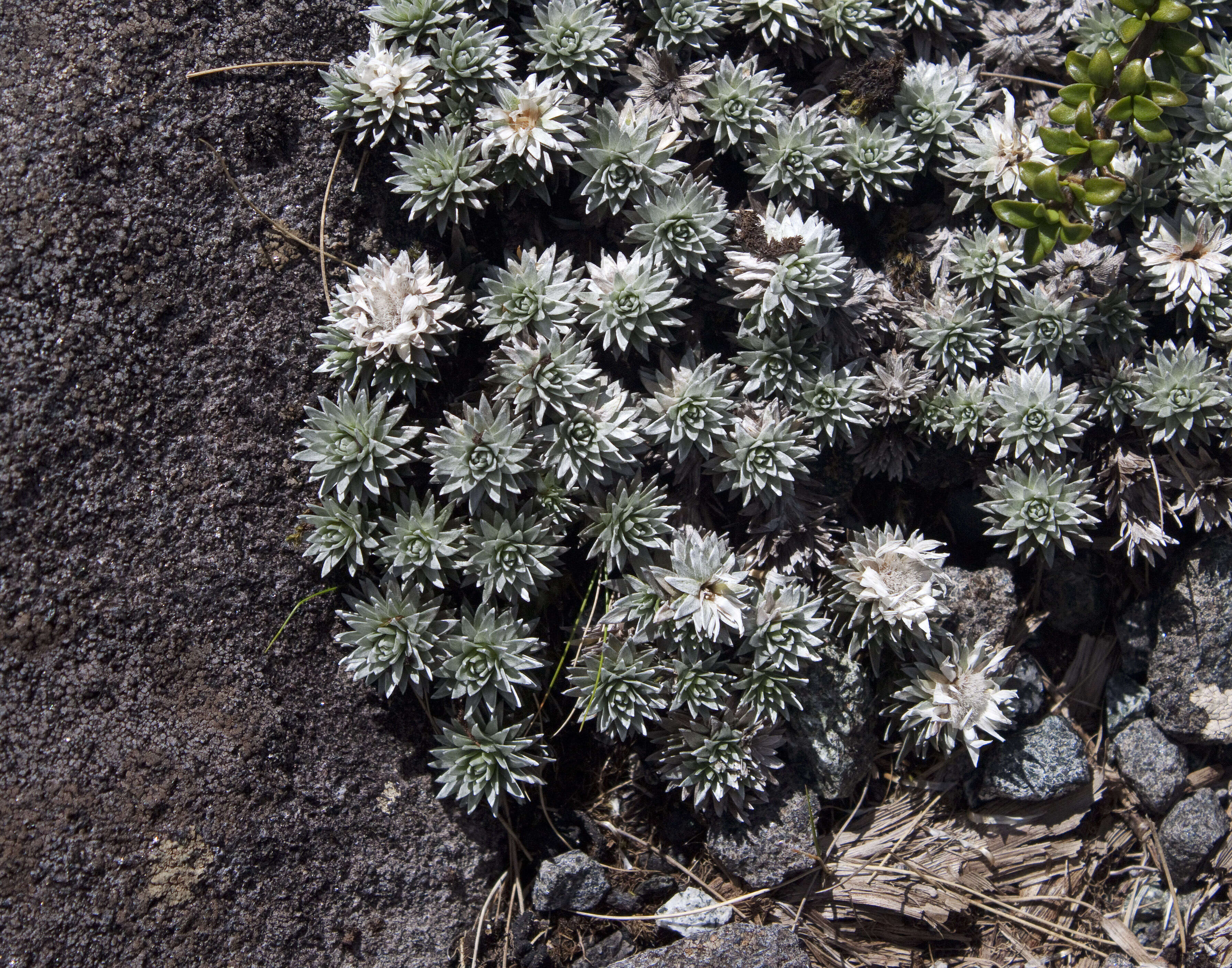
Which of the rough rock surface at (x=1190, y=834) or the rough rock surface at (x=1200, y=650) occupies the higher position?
the rough rock surface at (x=1200, y=650)

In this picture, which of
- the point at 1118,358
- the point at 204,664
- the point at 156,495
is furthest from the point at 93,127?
the point at 1118,358

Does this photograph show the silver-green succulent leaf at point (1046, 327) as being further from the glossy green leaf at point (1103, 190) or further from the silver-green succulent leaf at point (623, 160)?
the silver-green succulent leaf at point (623, 160)

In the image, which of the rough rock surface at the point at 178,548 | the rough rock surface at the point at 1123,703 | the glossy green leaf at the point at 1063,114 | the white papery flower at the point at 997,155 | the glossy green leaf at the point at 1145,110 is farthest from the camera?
the rough rock surface at the point at 1123,703

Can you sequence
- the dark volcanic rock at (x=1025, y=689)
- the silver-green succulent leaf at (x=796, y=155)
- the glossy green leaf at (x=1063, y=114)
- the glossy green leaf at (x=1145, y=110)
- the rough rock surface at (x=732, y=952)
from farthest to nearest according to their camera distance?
the dark volcanic rock at (x=1025, y=689)
the silver-green succulent leaf at (x=796, y=155)
the glossy green leaf at (x=1063, y=114)
the glossy green leaf at (x=1145, y=110)
the rough rock surface at (x=732, y=952)

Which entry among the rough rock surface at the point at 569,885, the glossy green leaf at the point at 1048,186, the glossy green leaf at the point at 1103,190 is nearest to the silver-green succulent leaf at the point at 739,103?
the glossy green leaf at the point at 1048,186

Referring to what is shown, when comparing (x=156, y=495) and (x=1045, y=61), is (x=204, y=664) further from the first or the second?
(x=1045, y=61)

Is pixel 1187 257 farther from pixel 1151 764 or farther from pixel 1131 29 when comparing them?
pixel 1151 764

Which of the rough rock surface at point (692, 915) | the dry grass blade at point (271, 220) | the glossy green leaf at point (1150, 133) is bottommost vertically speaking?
the rough rock surface at point (692, 915)
